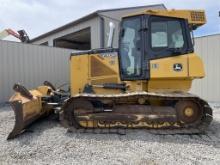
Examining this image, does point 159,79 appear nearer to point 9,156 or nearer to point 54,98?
point 54,98

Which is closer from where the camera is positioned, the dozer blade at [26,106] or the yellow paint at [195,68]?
the dozer blade at [26,106]

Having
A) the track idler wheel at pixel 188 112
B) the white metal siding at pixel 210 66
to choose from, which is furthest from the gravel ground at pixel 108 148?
the white metal siding at pixel 210 66

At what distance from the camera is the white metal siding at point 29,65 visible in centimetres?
1230

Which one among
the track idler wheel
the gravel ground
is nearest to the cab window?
the track idler wheel

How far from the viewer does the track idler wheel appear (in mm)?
6242

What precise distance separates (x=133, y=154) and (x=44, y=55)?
33.0ft

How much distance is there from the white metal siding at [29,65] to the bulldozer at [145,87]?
19.6 ft

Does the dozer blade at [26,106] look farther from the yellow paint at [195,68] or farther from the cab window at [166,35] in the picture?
the yellow paint at [195,68]

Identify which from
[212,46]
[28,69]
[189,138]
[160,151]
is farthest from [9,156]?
[212,46]

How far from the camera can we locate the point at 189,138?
5.83m

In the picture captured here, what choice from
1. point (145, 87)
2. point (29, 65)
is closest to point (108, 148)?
point (145, 87)

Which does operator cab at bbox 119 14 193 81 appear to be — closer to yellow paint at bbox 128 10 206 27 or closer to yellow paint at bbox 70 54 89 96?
yellow paint at bbox 128 10 206 27

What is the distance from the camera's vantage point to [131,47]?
6.62 meters

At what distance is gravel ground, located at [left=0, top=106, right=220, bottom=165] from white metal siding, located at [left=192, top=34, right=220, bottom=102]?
626cm
